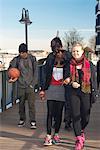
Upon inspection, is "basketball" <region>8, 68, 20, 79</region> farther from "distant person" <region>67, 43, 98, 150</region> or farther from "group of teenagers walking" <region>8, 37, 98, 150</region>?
"distant person" <region>67, 43, 98, 150</region>

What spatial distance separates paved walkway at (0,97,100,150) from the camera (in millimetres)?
7004

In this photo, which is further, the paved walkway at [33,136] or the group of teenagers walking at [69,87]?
the paved walkway at [33,136]

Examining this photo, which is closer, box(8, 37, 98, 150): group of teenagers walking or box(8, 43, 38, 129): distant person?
box(8, 37, 98, 150): group of teenagers walking

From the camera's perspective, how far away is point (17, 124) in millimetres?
9219

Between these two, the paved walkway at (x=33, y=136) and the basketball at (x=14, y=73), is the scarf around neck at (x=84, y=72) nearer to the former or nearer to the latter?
the paved walkway at (x=33, y=136)

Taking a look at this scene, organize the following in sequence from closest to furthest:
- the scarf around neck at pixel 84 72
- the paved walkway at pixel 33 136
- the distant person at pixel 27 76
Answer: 1. the scarf around neck at pixel 84 72
2. the paved walkway at pixel 33 136
3. the distant person at pixel 27 76

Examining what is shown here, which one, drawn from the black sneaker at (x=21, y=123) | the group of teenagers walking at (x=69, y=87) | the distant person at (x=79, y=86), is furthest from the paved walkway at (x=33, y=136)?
the distant person at (x=79, y=86)

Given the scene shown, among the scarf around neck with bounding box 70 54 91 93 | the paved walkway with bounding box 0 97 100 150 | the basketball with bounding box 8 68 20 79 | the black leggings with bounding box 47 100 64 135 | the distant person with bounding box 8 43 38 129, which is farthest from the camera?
the distant person with bounding box 8 43 38 129

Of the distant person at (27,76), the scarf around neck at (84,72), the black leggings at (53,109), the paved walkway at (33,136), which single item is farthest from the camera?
the distant person at (27,76)

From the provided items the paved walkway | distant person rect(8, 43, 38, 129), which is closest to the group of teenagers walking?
the paved walkway

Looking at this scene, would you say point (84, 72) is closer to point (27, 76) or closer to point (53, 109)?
point (53, 109)

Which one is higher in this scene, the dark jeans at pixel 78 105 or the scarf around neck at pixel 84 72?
the scarf around neck at pixel 84 72

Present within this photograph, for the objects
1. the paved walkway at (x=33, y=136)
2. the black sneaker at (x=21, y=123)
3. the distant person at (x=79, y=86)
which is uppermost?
the distant person at (x=79, y=86)

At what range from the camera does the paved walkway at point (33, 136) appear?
7.00 metres
